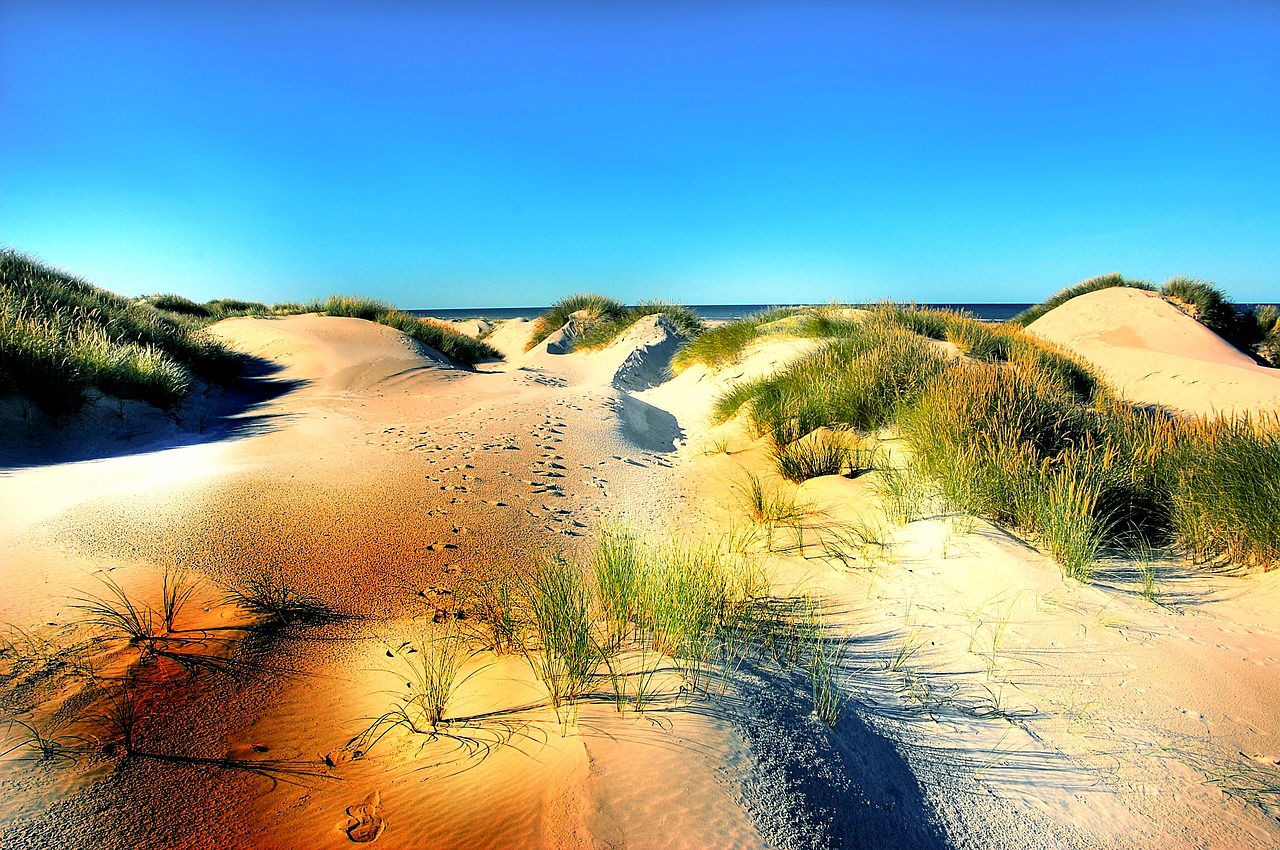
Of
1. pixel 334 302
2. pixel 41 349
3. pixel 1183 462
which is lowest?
pixel 1183 462

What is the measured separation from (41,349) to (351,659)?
21.3 feet

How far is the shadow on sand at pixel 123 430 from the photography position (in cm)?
570

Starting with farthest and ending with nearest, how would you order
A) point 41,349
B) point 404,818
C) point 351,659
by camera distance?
point 41,349 < point 351,659 < point 404,818

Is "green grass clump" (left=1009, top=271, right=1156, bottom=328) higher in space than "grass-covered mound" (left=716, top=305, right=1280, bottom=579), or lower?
higher

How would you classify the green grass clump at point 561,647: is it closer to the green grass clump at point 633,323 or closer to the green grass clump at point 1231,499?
the green grass clump at point 1231,499

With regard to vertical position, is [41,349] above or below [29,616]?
above

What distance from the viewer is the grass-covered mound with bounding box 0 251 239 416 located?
6258 millimetres

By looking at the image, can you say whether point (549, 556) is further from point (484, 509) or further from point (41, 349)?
point (41, 349)

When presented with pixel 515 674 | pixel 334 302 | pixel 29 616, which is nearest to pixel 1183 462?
pixel 515 674

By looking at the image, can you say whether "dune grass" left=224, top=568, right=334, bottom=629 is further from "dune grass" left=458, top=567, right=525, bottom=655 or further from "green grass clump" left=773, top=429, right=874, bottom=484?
"green grass clump" left=773, top=429, right=874, bottom=484

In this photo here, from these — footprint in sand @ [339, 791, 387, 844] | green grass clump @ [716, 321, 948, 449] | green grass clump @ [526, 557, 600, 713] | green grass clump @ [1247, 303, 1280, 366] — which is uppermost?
green grass clump @ [1247, 303, 1280, 366]

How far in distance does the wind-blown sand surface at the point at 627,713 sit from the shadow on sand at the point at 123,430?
965mm

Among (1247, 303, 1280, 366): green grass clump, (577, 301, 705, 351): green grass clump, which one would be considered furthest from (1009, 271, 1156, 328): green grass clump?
(577, 301, 705, 351): green grass clump

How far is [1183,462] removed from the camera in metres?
4.32
